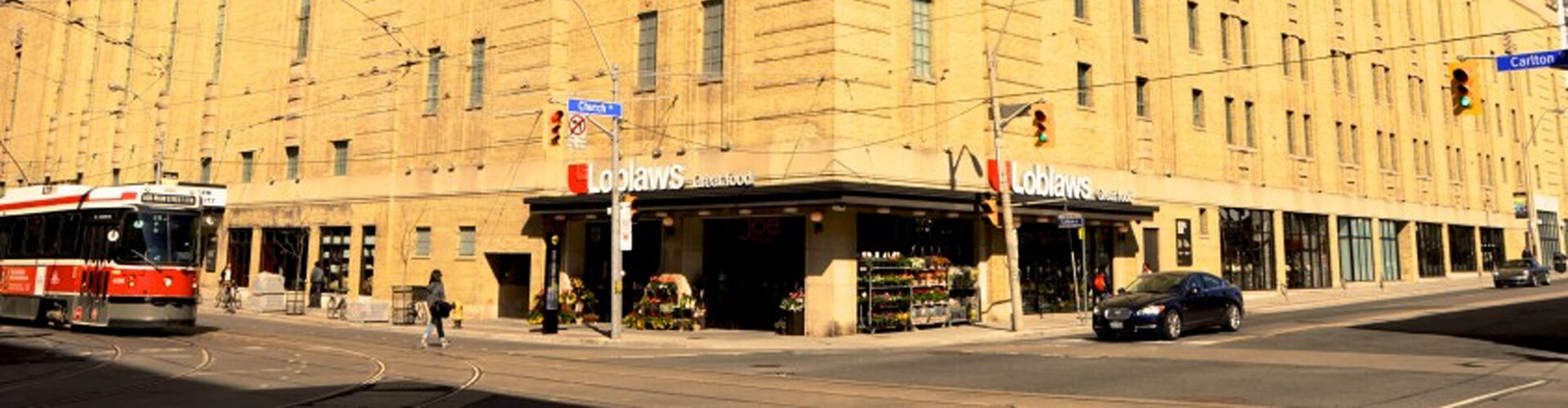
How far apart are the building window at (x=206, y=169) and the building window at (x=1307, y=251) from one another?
157 ft

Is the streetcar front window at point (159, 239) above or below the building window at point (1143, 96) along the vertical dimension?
below

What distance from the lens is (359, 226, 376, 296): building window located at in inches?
1437

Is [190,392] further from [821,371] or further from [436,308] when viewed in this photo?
[821,371]

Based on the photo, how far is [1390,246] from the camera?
51562 millimetres

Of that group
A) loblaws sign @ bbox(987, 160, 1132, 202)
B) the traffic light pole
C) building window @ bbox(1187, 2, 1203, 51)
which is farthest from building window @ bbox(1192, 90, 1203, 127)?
the traffic light pole

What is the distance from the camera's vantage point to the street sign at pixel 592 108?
22688 mm

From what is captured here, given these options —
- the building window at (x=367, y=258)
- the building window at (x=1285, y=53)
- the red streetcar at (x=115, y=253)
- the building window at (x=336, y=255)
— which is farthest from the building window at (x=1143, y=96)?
the building window at (x=336, y=255)

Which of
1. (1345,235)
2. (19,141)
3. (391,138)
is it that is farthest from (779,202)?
(19,141)

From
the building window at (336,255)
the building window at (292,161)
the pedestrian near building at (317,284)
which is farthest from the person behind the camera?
the building window at (292,161)

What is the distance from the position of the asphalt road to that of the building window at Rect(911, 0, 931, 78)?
28.6ft

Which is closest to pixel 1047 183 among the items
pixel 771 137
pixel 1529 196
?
pixel 771 137

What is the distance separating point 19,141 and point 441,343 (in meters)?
55.2

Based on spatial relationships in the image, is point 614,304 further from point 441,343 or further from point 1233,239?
point 1233,239

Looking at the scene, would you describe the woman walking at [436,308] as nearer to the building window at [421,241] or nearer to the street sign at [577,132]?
the street sign at [577,132]
